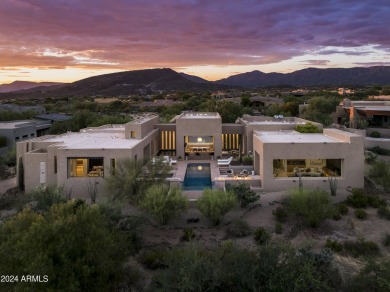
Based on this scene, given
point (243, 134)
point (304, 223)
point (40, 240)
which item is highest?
point (243, 134)

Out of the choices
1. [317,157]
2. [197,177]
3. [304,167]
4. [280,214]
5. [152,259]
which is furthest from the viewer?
[197,177]

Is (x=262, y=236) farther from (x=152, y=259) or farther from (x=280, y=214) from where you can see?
(x=152, y=259)

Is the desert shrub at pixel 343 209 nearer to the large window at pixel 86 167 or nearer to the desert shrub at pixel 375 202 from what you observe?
the desert shrub at pixel 375 202

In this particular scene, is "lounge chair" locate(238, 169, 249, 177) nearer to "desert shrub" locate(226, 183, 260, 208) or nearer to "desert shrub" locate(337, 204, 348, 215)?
"desert shrub" locate(226, 183, 260, 208)

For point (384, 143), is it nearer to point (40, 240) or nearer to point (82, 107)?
point (40, 240)

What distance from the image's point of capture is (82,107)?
7081cm

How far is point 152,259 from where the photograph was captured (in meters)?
12.8

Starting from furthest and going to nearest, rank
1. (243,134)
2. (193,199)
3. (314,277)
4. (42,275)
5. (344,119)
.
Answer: (344,119) < (243,134) < (193,199) < (314,277) < (42,275)

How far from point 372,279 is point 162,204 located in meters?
8.30

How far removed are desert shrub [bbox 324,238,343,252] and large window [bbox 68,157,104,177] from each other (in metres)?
11.8

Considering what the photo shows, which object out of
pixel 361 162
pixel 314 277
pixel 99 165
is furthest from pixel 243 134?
pixel 314 277

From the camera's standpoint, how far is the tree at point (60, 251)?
8.84 meters

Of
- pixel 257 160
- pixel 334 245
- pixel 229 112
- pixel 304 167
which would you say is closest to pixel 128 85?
pixel 229 112

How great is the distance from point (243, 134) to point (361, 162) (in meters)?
11.1
